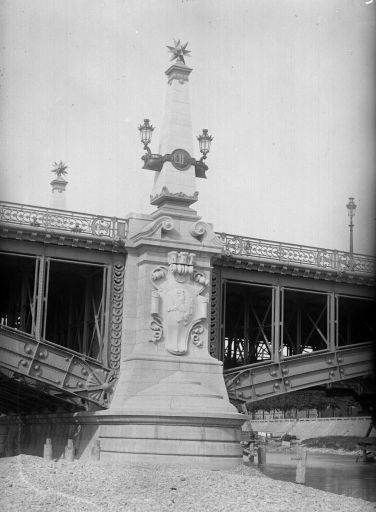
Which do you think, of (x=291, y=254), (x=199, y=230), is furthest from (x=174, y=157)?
(x=291, y=254)

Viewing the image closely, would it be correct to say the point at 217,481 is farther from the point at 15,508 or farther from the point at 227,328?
the point at 227,328

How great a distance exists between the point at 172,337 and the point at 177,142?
27.3 ft

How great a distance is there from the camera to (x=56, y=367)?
3541 cm

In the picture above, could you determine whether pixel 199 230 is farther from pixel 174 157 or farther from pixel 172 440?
pixel 172 440

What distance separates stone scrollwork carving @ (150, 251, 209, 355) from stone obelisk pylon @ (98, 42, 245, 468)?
0.13 feet

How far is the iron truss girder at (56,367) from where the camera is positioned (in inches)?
1364

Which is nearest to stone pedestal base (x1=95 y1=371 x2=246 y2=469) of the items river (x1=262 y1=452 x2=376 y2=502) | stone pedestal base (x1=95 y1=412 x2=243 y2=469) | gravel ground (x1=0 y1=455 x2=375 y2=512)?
stone pedestal base (x1=95 y1=412 x2=243 y2=469)

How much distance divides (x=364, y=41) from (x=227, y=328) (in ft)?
102

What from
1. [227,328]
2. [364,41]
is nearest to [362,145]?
[364,41]

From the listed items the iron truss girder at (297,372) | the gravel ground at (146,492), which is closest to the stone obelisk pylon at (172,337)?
the gravel ground at (146,492)

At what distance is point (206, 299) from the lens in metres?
36.8

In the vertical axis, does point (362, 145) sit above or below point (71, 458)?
above

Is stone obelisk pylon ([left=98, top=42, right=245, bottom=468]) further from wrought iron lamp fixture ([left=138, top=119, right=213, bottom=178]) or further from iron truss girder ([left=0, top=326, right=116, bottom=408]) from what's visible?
iron truss girder ([left=0, top=326, right=116, bottom=408])

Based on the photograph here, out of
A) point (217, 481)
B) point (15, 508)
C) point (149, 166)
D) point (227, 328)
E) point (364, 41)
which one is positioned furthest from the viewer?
point (227, 328)
